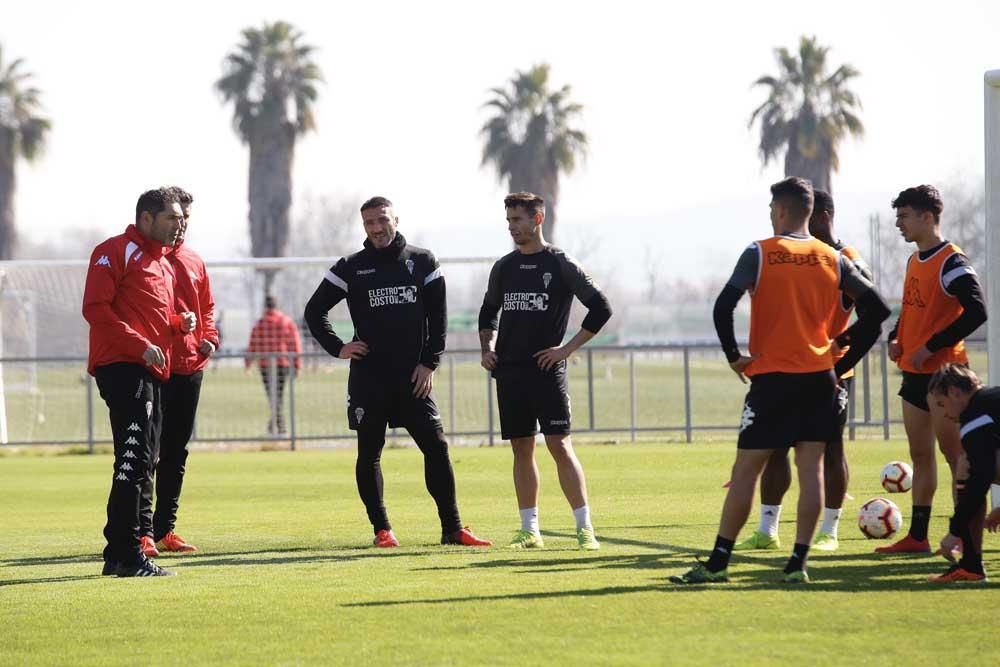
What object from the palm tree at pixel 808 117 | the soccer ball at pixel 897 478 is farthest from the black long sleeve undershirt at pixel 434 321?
the palm tree at pixel 808 117

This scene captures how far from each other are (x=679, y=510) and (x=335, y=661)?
6.73m

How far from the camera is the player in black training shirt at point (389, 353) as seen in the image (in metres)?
10.4

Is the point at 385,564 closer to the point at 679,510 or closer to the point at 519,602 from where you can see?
the point at 519,602

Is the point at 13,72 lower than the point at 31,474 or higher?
higher

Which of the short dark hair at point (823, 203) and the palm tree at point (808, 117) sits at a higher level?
the palm tree at point (808, 117)

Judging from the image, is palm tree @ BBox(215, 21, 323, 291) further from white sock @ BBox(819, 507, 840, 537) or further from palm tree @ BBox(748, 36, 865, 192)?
white sock @ BBox(819, 507, 840, 537)

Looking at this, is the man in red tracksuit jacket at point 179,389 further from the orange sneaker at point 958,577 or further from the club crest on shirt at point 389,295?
the orange sneaker at point 958,577

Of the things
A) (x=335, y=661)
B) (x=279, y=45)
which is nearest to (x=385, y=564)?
(x=335, y=661)

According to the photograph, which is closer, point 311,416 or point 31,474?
A: point 31,474

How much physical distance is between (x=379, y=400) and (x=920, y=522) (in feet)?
11.3

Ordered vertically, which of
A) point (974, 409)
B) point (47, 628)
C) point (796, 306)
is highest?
point (796, 306)

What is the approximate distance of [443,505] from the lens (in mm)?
10453

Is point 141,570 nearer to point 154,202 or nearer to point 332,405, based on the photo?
point 154,202

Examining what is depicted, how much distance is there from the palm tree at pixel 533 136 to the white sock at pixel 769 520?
41.3m
